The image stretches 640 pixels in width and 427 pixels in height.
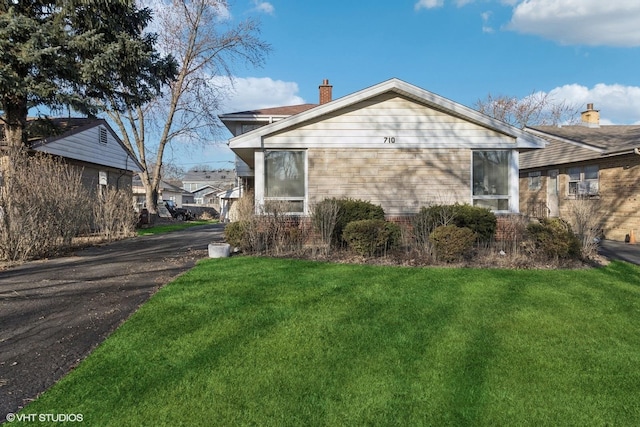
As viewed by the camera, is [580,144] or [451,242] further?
[580,144]

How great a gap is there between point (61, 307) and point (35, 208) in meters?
4.97

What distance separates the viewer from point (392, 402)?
3.13 metres

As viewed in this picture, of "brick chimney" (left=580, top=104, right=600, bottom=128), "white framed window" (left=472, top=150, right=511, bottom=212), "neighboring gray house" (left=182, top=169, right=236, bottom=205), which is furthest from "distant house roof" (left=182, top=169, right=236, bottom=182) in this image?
"white framed window" (left=472, top=150, right=511, bottom=212)

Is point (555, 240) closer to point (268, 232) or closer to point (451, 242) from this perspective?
point (451, 242)

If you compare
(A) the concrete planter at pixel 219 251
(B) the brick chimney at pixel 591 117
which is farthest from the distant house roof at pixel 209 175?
(A) the concrete planter at pixel 219 251

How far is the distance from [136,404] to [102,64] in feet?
39.9

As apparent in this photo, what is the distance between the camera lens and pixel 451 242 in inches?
319

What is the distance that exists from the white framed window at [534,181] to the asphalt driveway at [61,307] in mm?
16992

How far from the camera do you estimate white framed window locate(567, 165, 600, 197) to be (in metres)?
15.8

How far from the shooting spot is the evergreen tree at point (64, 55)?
37.2ft

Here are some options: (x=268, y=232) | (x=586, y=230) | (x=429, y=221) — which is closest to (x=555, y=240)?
(x=586, y=230)

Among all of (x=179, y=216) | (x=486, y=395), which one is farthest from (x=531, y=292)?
(x=179, y=216)

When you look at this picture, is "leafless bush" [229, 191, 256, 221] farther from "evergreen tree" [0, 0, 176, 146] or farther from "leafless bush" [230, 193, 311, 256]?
"evergreen tree" [0, 0, 176, 146]

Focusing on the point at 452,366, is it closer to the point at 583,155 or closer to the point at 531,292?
the point at 531,292
